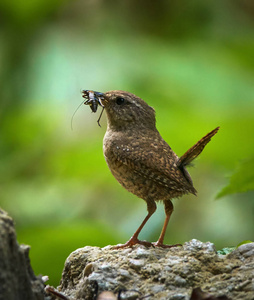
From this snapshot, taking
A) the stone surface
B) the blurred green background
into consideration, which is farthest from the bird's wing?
the blurred green background

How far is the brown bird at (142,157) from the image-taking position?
295 centimetres

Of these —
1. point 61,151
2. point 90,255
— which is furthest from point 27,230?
point 90,255

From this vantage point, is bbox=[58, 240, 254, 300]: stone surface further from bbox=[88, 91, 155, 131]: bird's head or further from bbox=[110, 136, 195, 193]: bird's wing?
bbox=[88, 91, 155, 131]: bird's head

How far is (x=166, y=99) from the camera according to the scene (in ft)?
18.3

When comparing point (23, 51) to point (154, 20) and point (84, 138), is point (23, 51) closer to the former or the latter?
point (84, 138)

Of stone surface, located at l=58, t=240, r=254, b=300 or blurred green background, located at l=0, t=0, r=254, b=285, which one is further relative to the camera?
blurred green background, located at l=0, t=0, r=254, b=285

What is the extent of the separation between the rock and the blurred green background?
229 centimetres

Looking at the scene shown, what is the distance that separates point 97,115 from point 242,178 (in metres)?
3.37

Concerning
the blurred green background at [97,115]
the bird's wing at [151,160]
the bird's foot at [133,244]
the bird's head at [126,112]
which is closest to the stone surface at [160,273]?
the bird's foot at [133,244]

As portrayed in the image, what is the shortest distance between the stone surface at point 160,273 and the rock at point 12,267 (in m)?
0.36

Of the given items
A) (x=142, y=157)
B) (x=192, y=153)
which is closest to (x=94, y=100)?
(x=142, y=157)

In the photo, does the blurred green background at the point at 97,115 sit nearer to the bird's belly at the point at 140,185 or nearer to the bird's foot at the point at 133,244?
the bird's belly at the point at 140,185

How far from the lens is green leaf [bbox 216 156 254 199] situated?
8.12ft

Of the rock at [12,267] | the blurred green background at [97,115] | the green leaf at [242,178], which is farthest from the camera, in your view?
the blurred green background at [97,115]
